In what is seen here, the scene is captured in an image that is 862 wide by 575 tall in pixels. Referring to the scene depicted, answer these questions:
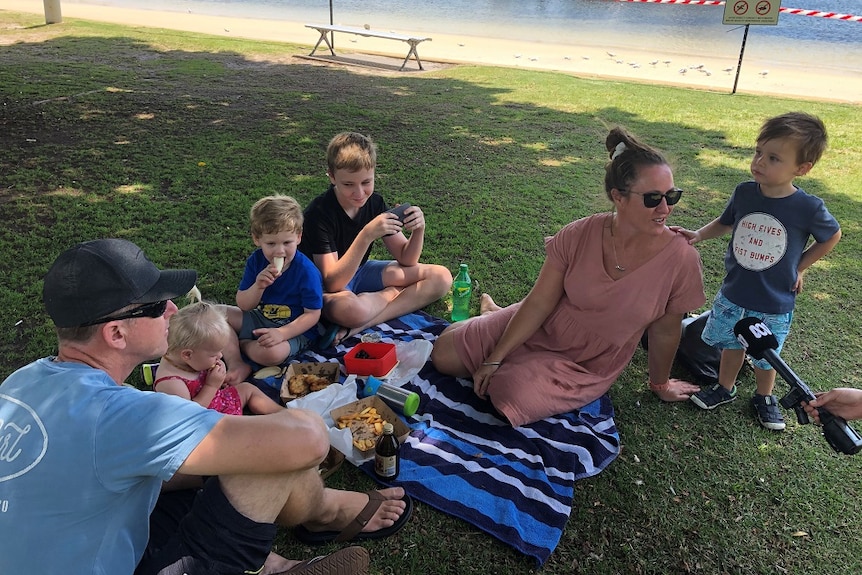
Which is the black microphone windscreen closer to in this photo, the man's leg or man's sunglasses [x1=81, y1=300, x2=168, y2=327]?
the man's leg

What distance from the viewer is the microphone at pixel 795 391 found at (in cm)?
234

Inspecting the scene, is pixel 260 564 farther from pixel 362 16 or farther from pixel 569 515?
pixel 362 16

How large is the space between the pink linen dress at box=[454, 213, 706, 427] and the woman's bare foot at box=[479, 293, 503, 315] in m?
0.82

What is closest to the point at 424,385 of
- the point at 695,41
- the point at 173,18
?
the point at 173,18

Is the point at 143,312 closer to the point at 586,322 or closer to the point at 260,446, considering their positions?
the point at 260,446

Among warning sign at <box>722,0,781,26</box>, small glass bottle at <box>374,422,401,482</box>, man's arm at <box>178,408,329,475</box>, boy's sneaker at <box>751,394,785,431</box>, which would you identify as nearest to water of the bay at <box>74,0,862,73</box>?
warning sign at <box>722,0,781,26</box>

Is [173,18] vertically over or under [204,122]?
over

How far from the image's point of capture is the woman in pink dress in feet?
10.3

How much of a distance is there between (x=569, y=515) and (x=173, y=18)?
75.4 feet

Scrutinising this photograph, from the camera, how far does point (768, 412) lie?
3.49m

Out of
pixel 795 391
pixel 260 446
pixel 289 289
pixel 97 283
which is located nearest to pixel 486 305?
pixel 289 289

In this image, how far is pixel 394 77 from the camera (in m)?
12.1

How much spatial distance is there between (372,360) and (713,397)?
2.09 meters

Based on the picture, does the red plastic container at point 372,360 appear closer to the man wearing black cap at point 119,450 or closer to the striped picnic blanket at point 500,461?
the striped picnic blanket at point 500,461
